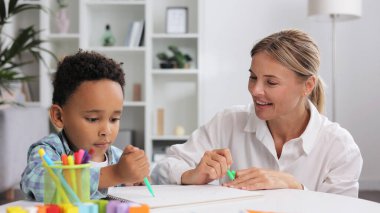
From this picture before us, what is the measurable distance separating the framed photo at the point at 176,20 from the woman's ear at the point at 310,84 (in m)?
3.03

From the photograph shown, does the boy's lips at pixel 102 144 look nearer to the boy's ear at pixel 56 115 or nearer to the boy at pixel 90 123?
the boy at pixel 90 123

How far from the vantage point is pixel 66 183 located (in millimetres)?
912

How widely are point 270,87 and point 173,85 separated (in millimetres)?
3303

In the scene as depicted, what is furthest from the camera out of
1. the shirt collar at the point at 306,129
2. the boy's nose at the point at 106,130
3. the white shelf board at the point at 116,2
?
the white shelf board at the point at 116,2

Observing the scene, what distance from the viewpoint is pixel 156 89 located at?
507 cm

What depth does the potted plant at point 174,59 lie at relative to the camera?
4.80 meters

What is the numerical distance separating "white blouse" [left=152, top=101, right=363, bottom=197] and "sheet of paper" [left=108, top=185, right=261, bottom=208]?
8.2 inches

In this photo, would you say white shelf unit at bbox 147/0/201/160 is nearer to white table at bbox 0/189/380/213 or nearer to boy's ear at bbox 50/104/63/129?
boy's ear at bbox 50/104/63/129

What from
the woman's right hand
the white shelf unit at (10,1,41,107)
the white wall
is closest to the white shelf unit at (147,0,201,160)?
the white wall

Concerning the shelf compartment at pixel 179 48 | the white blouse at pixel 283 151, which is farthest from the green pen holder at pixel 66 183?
the shelf compartment at pixel 179 48

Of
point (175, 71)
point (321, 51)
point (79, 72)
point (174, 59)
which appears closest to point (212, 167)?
point (79, 72)

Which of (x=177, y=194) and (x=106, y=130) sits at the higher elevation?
(x=106, y=130)

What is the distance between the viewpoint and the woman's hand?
1.38m

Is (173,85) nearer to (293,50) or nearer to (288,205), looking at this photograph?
(293,50)
